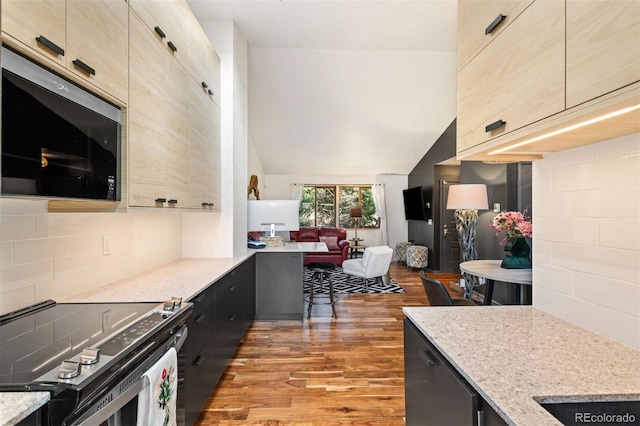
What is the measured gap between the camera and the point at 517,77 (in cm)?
97

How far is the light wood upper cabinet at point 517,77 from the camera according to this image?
829mm

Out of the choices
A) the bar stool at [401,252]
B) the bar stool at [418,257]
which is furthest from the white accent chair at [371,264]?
the bar stool at [401,252]

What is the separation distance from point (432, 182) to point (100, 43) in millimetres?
6723

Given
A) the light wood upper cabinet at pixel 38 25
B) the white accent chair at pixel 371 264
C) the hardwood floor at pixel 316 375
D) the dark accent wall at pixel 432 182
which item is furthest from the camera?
the dark accent wall at pixel 432 182

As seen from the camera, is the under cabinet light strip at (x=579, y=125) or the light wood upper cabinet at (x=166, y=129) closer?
the under cabinet light strip at (x=579, y=125)

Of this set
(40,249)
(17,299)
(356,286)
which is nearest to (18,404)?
(17,299)

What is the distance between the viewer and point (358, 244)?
8.59 meters

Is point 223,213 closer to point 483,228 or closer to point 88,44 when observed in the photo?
point 88,44

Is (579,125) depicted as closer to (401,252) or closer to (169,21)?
(169,21)

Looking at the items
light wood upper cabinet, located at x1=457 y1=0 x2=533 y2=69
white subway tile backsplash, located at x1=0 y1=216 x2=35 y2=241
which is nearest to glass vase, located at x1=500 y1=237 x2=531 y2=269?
light wood upper cabinet, located at x1=457 y1=0 x2=533 y2=69

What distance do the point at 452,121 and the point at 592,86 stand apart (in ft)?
19.9

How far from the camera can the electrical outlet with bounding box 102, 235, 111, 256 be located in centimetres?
186

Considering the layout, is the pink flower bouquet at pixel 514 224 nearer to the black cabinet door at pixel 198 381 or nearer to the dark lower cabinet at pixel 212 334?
the dark lower cabinet at pixel 212 334

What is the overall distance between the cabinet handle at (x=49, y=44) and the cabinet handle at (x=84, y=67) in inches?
2.8
